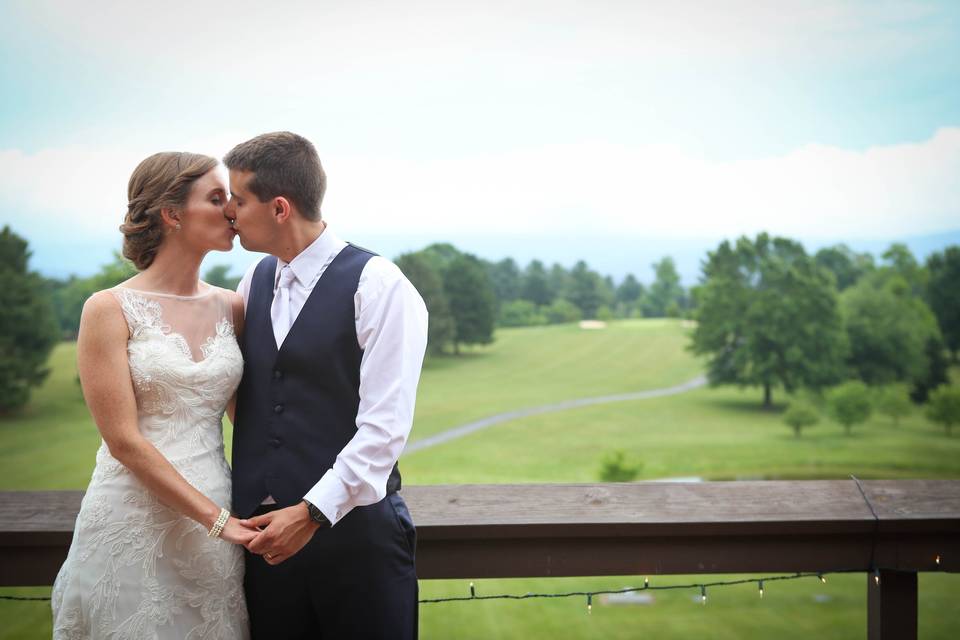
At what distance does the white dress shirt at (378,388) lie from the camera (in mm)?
1286

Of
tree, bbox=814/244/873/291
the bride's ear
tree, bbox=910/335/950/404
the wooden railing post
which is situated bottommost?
tree, bbox=910/335/950/404

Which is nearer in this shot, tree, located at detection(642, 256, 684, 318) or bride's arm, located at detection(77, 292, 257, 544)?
bride's arm, located at detection(77, 292, 257, 544)

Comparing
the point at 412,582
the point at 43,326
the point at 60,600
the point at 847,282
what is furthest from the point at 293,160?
the point at 847,282

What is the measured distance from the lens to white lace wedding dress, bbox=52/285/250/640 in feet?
4.63

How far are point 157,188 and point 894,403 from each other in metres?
25.4

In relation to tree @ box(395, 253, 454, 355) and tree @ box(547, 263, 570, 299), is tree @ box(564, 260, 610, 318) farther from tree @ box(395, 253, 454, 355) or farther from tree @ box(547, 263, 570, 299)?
tree @ box(395, 253, 454, 355)

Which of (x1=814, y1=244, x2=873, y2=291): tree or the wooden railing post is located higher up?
(x1=814, y1=244, x2=873, y2=291): tree

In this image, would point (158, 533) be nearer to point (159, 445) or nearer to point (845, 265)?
point (159, 445)

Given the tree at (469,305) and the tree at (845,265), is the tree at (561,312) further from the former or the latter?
the tree at (845,265)

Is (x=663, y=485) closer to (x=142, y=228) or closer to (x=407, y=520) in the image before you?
(x=407, y=520)

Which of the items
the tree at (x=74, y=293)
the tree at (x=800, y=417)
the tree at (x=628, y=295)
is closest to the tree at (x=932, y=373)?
the tree at (x=800, y=417)

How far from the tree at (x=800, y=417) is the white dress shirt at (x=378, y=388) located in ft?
75.4

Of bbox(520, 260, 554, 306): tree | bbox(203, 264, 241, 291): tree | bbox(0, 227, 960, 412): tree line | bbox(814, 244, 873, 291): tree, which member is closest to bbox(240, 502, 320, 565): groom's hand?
bbox(203, 264, 241, 291): tree

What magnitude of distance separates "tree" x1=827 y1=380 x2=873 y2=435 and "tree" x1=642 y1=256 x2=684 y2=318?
593 centimetres
